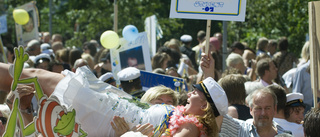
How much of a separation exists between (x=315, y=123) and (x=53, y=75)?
192cm

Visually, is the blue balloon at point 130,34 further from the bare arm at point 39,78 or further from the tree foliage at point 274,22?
the tree foliage at point 274,22

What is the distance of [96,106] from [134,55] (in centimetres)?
413

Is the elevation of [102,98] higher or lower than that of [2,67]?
lower

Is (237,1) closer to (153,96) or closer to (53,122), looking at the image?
(153,96)

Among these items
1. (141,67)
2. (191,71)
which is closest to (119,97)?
(141,67)

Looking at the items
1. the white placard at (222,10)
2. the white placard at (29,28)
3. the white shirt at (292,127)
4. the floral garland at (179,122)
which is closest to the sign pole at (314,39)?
the white shirt at (292,127)

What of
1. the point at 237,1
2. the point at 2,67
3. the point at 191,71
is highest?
the point at 237,1

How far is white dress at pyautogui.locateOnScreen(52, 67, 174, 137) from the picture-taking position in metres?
3.41

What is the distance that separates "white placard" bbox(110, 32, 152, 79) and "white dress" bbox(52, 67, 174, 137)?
382 centimetres

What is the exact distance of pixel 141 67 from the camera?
7.57 meters

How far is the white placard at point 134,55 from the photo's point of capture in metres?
7.54

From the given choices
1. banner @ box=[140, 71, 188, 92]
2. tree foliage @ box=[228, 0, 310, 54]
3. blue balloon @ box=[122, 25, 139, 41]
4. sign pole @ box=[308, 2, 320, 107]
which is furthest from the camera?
tree foliage @ box=[228, 0, 310, 54]

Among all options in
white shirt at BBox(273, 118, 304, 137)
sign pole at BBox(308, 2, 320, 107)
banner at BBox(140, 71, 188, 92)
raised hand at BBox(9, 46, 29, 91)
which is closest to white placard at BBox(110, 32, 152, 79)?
banner at BBox(140, 71, 188, 92)

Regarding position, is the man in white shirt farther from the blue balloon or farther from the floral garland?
the blue balloon
